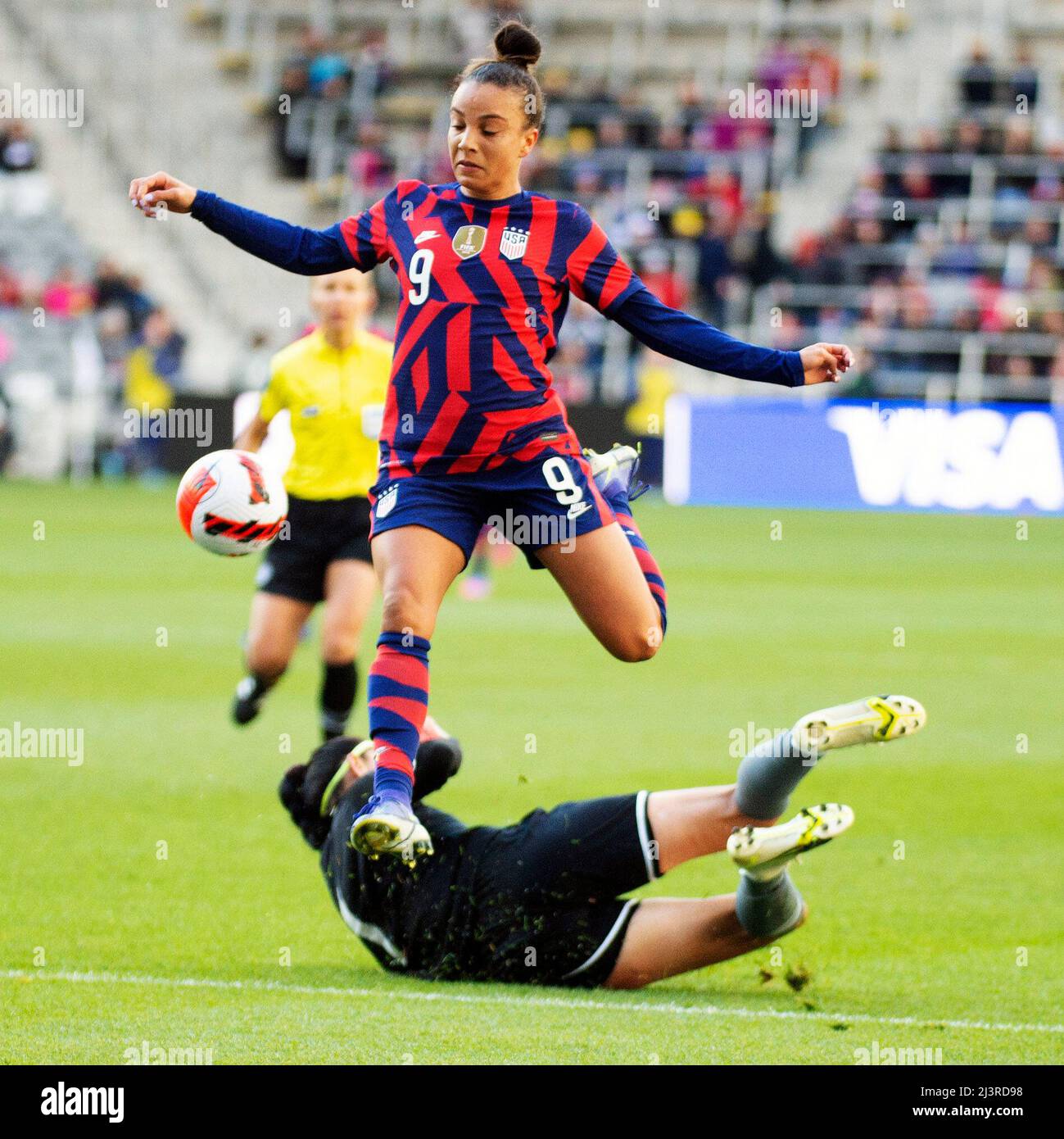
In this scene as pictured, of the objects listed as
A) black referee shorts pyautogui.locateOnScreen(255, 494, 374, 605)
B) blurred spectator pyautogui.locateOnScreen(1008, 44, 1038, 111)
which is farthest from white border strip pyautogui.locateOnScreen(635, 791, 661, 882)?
blurred spectator pyautogui.locateOnScreen(1008, 44, 1038, 111)

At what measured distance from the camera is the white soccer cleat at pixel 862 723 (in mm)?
5703

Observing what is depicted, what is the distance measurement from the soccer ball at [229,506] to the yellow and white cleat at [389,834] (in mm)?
1622

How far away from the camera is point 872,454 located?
2431 cm

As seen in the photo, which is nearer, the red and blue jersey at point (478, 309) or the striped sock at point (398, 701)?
the striped sock at point (398, 701)

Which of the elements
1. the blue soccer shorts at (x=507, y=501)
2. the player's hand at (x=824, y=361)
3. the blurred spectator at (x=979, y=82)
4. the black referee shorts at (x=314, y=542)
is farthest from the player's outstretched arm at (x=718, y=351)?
the blurred spectator at (x=979, y=82)

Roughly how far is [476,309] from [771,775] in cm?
166

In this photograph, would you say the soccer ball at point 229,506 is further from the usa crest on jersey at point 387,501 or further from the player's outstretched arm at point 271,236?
the player's outstretched arm at point 271,236

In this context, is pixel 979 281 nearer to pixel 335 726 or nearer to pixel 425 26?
pixel 425 26

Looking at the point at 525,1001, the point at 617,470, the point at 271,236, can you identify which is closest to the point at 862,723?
the point at 525,1001

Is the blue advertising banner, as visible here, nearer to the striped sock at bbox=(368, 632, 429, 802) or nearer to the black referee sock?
the black referee sock

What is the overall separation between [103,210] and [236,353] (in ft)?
12.8

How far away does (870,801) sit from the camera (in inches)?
363

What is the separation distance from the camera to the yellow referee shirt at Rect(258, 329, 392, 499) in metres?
9.70

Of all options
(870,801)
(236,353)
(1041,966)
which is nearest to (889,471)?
(236,353)
